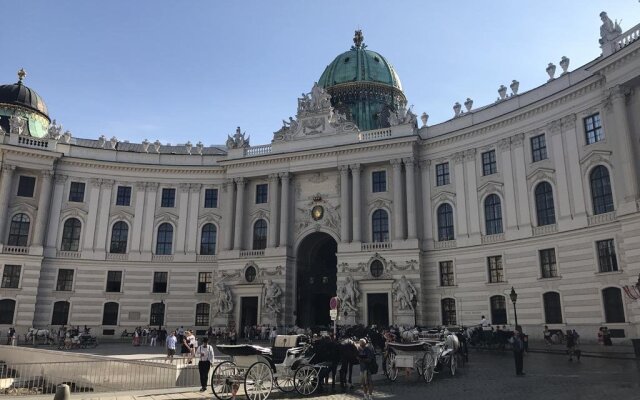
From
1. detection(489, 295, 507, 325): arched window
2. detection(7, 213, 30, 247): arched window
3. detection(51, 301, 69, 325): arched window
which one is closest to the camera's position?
detection(489, 295, 507, 325): arched window

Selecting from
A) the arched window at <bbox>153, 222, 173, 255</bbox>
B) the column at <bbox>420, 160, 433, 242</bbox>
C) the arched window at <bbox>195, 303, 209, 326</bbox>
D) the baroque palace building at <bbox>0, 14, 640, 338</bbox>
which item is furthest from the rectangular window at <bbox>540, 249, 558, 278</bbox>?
the arched window at <bbox>153, 222, 173, 255</bbox>

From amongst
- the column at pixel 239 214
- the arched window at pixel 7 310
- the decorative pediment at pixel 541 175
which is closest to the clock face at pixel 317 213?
the column at pixel 239 214

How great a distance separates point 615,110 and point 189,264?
3842 cm

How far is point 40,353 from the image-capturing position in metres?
26.5

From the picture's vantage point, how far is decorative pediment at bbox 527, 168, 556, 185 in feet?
120

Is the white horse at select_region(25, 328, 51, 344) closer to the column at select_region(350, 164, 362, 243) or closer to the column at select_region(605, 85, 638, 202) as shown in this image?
the column at select_region(350, 164, 362, 243)

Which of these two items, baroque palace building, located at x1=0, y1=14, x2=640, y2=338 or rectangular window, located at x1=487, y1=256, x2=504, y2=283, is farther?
rectangular window, located at x1=487, y1=256, x2=504, y2=283

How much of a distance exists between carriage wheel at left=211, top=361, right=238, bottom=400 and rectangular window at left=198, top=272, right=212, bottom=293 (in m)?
34.2

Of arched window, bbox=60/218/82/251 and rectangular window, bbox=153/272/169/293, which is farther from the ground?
arched window, bbox=60/218/82/251

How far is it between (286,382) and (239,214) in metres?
34.0

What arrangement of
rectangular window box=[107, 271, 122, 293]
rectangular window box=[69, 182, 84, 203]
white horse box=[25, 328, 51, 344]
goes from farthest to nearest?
rectangular window box=[69, 182, 84, 203] → rectangular window box=[107, 271, 122, 293] → white horse box=[25, 328, 51, 344]

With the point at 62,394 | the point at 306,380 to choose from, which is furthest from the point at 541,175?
the point at 62,394

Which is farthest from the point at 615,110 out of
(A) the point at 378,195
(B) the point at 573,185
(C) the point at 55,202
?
(C) the point at 55,202

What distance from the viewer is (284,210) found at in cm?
4803
